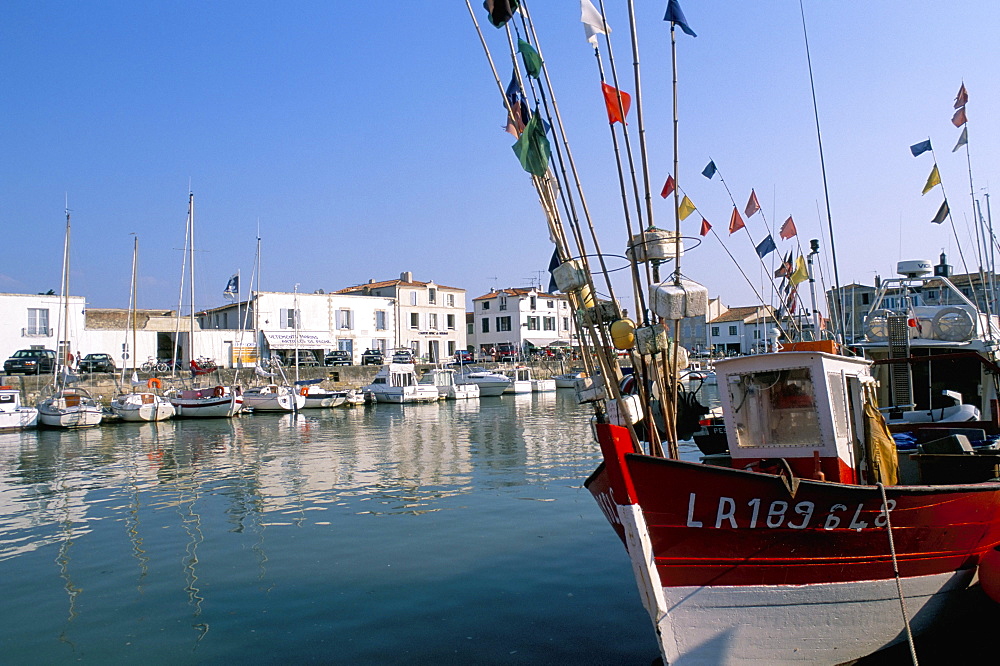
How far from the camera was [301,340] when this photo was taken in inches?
2418

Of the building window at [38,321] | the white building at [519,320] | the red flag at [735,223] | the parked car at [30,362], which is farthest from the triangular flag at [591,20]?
the white building at [519,320]

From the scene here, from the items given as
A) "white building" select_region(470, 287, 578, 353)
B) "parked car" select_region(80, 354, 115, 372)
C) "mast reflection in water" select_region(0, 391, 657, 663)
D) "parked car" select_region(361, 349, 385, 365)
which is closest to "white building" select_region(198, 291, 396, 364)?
"parked car" select_region(361, 349, 385, 365)

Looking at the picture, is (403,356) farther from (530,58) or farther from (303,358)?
(530,58)

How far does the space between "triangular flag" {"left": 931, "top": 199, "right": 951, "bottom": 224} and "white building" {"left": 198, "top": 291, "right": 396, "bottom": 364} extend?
46.2m

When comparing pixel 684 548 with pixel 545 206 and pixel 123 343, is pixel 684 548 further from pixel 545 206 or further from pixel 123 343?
pixel 123 343

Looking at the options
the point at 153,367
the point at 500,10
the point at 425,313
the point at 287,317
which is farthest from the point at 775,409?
the point at 425,313

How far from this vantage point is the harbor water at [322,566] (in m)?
7.67

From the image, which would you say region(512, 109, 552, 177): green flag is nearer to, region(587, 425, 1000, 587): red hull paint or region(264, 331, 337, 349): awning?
region(587, 425, 1000, 587): red hull paint

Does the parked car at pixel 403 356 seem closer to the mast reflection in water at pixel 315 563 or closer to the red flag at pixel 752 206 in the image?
the mast reflection in water at pixel 315 563

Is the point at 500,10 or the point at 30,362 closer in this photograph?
the point at 500,10

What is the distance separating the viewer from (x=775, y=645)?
6.53 meters

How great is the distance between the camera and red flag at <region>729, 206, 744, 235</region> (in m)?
14.8

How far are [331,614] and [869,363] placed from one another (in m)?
6.51

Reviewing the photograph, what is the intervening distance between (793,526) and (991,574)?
2.44 m
